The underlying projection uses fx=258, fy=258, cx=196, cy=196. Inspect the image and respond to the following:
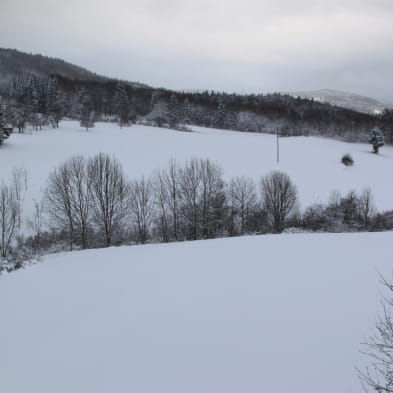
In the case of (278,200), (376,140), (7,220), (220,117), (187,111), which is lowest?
(7,220)

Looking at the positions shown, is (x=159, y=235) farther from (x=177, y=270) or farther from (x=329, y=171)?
(x=329, y=171)

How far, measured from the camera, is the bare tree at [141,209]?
2549 cm

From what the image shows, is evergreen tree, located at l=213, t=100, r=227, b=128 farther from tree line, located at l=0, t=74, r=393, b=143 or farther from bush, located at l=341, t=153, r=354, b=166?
bush, located at l=341, t=153, r=354, b=166

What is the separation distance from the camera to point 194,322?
603 centimetres

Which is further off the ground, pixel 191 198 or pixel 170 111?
pixel 170 111

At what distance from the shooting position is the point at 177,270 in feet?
29.3

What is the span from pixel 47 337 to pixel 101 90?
11283 cm

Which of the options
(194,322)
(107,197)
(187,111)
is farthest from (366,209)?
(187,111)

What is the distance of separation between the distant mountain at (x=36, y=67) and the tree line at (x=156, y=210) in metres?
128

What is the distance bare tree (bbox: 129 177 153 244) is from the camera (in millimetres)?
25491

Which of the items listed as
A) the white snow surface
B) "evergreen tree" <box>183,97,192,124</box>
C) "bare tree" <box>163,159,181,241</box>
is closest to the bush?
"bare tree" <box>163,159,181,241</box>

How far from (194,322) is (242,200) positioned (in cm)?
2336

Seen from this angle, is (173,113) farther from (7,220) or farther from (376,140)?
(7,220)

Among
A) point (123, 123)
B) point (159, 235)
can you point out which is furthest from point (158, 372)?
point (123, 123)
